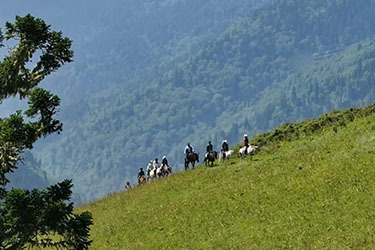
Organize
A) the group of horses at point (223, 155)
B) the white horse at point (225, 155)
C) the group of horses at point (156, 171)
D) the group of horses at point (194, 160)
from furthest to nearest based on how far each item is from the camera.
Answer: the group of horses at point (156, 171), the white horse at point (225, 155), the group of horses at point (194, 160), the group of horses at point (223, 155)

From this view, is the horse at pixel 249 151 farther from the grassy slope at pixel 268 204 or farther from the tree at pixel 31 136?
the tree at pixel 31 136

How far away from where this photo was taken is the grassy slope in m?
33.8

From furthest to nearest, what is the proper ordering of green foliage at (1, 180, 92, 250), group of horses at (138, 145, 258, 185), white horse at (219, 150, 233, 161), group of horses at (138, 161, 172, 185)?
group of horses at (138, 161, 172, 185) → white horse at (219, 150, 233, 161) → group of horses at (138, 145, 258, 185) → green foliage at (1, 180, 92, 250)

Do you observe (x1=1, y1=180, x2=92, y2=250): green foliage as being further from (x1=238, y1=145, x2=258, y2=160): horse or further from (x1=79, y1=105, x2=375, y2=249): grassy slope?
(x1=238, y1=145, x2=258, y2=160): horse

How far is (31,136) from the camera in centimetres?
1780

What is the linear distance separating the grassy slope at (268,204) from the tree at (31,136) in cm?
1576

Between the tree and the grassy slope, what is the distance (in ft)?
51.7

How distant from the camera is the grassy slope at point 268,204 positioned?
33750 mm

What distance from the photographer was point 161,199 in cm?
5303

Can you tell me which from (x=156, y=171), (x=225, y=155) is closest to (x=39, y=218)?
(x=225, y=155)

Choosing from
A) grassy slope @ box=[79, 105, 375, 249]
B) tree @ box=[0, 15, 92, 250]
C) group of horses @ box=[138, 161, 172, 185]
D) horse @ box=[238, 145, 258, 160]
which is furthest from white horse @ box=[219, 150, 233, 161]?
tree @ box=[0, 15, 92, 250]

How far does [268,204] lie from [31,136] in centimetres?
2488

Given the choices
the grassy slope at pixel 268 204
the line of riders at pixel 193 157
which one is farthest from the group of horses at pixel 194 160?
the grassy slope at pixel 268 204

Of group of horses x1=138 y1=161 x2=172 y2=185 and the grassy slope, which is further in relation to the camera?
group of horses x1=138 y1=161 x2=172 y2=185
